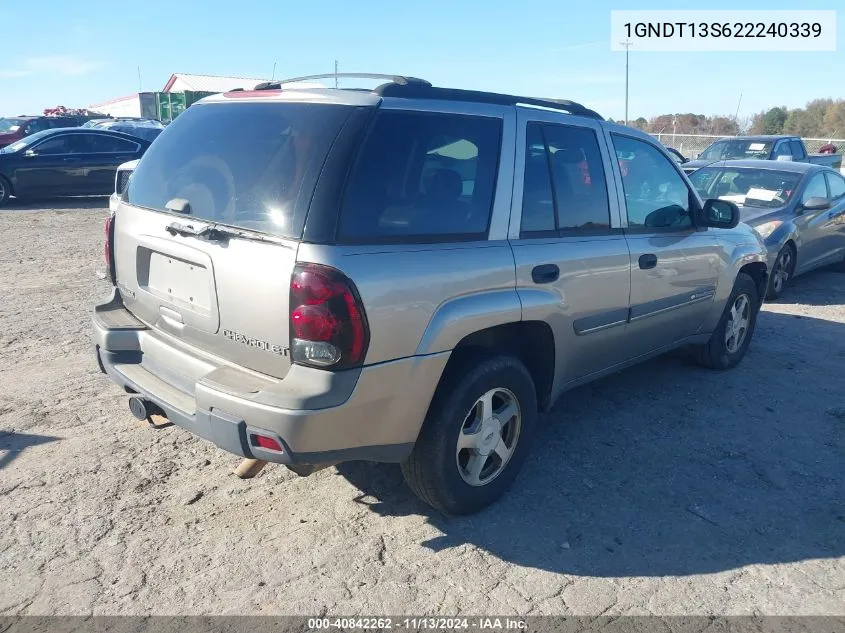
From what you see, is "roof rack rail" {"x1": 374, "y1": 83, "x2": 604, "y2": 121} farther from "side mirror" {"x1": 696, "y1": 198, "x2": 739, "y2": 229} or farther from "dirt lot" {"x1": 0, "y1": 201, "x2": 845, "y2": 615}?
"dirt lot" {"x1": 0, "y1": 201, "x2": 845, "y2": 615}

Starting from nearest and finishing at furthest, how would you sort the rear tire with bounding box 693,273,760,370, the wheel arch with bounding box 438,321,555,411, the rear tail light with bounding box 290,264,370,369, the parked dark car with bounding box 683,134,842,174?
the rear tail light with bounding box 290,264,370,369, the wheel arch with bounding box 438,321,555,411, the rear tire with bounding box 693,273,760,370, the parked dark car with bounding box 683,134,842,174

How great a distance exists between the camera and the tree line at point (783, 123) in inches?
1772

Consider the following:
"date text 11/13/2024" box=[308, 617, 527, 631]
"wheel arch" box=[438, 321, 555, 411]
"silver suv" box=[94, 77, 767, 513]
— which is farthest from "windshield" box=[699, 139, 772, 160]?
"date text 11/13/2024" box=[308, 617, 527, 631]

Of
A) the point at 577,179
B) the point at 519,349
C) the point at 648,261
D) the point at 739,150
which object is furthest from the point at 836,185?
the point at 519,349

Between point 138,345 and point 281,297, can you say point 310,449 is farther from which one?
point 138,345

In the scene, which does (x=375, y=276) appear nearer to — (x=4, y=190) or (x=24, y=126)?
(x=4, y=190)

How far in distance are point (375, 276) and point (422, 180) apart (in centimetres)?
59

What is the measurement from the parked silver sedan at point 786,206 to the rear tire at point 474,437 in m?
5.61

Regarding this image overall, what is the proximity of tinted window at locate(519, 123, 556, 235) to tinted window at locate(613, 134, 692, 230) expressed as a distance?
799mm

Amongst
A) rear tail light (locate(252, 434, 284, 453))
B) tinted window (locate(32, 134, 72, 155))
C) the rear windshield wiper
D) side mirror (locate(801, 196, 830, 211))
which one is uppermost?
tinted window (locate(32, 134, 72, 155))

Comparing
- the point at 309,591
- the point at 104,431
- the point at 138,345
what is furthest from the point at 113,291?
the point at 309,591

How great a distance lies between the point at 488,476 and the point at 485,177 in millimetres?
1488

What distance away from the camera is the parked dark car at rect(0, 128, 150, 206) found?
14.2 meters

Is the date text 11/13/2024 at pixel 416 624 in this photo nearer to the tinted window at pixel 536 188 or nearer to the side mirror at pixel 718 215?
the tinted window at pixel 536 188
